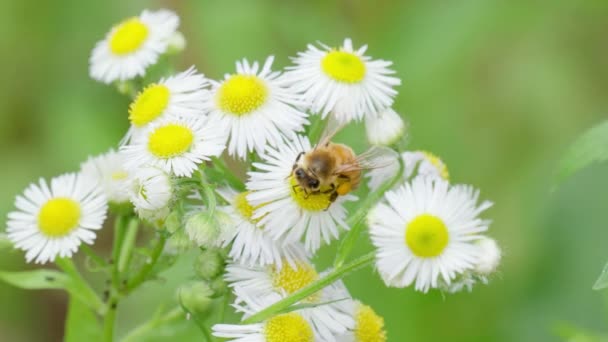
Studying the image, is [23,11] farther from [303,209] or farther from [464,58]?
[303,209]

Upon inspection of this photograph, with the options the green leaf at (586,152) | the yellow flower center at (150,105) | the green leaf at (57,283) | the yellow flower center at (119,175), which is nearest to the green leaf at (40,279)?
the green leaf at (57,283)

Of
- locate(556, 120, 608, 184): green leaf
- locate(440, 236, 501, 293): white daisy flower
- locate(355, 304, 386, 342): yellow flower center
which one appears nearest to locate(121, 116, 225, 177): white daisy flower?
locate(355, 304, 386, 342): yellow flower center

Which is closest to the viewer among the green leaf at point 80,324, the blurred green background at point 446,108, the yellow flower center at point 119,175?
the yellow flower center at point 119,175

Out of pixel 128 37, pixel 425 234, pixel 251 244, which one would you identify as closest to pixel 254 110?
pixel 251 244

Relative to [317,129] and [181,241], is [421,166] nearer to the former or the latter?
[317,129]

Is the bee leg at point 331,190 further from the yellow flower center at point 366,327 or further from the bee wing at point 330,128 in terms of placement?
the yellow flower center at point 366,327

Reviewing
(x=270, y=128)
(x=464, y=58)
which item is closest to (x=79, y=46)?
(x=464, y=58)

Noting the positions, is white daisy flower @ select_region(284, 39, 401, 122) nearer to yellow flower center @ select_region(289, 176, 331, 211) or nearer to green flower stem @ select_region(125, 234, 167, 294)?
yellow flower center @ select_region(289, 176, 331, 211)

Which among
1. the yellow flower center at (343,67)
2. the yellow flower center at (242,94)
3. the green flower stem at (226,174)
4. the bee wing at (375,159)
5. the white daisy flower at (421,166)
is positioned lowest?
the green flower stem at (226,174)
